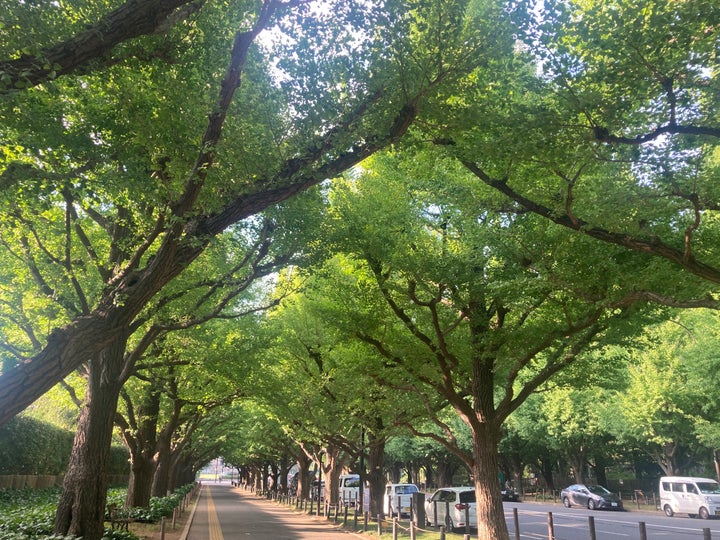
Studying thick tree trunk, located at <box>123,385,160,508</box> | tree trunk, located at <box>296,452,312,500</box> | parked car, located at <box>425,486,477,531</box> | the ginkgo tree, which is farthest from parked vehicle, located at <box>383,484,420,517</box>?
the ginkgo tree

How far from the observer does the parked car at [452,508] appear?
17.6 m

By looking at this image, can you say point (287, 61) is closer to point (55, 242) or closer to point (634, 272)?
point (634, 272)

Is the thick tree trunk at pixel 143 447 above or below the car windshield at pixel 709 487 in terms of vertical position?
above

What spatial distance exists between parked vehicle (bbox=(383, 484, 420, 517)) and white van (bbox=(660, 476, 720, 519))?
11.8m

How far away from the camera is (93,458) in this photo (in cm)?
965

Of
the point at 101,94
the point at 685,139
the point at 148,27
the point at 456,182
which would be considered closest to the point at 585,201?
the point at 685,139

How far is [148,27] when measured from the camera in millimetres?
4504

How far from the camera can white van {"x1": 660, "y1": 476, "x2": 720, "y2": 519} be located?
22.1 meters

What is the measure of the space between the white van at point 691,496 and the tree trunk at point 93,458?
23.9 m

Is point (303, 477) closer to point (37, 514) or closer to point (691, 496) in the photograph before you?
point (691, 496)

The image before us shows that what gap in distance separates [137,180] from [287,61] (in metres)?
2.55

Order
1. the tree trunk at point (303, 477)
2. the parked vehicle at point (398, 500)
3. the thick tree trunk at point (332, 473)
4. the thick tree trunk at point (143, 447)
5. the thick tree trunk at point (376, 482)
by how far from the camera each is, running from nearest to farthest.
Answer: the thick tree trunk at point (143, 447)
the thick tree trunk at point (376, 482)
the parked vehicle at point (398, 500)
the thick tree trunk at point (332, 473)
the tree trunk at point (303, 477)

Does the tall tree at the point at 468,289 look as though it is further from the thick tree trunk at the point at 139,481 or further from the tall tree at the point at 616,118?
the thick tree trunk at the point at 139,481

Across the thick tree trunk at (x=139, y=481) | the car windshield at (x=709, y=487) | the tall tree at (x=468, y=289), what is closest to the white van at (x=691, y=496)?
the car windshield at (x=709, y=487)
